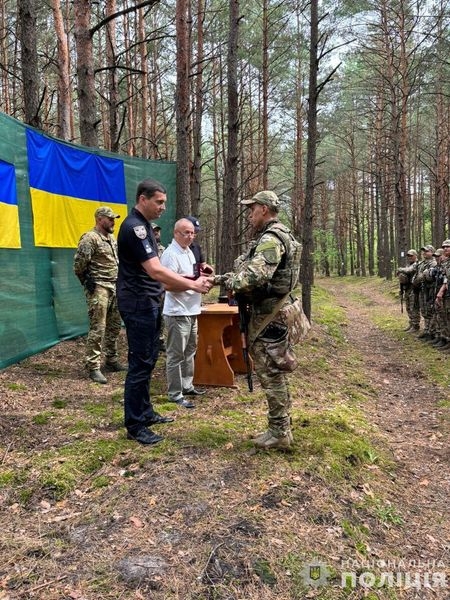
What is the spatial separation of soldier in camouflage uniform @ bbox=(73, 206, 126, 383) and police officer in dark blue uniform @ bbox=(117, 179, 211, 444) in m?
1.93

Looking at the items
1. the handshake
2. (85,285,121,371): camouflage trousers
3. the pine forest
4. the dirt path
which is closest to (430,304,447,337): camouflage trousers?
the dirt path

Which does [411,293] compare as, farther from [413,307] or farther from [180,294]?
[180,294]

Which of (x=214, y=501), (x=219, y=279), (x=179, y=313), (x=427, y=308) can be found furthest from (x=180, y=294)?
(x=427, y=308)

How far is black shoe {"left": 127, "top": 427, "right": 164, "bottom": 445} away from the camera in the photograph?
12.3 ft

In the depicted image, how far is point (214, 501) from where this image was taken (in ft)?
9.86

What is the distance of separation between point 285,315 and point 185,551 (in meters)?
1.76

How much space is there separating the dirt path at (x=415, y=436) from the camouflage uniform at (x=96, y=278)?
3.31 metres

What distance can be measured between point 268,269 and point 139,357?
3.99ft

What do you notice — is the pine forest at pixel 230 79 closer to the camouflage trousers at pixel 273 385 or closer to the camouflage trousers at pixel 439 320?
the camouflage trousers at pixel 273 385

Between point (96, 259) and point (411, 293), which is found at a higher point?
point (96, 259)

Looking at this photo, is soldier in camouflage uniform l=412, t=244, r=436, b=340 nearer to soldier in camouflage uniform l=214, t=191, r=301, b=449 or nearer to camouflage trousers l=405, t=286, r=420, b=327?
camouflage trousers l=405, t=286, r=420, b=327

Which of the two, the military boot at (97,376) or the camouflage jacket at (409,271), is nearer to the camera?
the military boot at (97,376)

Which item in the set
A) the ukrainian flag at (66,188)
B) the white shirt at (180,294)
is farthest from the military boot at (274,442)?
the ukrainian flag at (66,188)

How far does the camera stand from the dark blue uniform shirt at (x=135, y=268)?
11.6 feet
